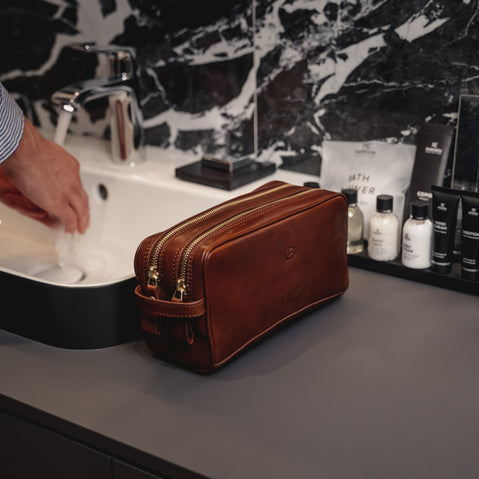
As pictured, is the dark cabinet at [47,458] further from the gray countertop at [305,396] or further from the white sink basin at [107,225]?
the white sink basin at [107,225]

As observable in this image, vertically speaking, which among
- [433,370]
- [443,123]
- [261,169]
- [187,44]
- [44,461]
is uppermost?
[187,44]

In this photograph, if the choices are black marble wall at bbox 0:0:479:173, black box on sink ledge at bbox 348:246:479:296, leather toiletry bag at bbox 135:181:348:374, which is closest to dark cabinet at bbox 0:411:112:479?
leather toiletry bag at bbox 135:181:348:374

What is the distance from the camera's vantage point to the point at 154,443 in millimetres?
668

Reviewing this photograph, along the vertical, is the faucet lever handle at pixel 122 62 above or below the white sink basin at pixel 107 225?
above

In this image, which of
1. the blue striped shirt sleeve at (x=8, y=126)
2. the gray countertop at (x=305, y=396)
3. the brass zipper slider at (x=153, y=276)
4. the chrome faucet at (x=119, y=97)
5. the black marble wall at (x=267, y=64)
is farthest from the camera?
the chrome faucet at (x=119, y=97)

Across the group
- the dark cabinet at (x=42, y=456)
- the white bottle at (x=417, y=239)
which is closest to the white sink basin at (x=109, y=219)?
the dark cabinet at (x=42, y=456)

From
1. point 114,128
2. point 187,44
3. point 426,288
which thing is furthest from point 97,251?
point 426,288

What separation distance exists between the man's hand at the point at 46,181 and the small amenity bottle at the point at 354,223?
448 millimetres

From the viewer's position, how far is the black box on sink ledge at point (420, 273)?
3.08ft

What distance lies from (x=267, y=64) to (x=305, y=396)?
666mm

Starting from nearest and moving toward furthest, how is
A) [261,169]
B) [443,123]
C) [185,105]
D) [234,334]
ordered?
1. [234,334]
2. [443,123]
3. [261,169]
4. [185,105]

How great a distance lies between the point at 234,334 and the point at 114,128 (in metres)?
0.66

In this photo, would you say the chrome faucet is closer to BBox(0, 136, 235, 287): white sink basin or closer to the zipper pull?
BBox(0, 136, 235, 287): white sink basin

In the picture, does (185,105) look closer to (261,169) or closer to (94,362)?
(261,169)
